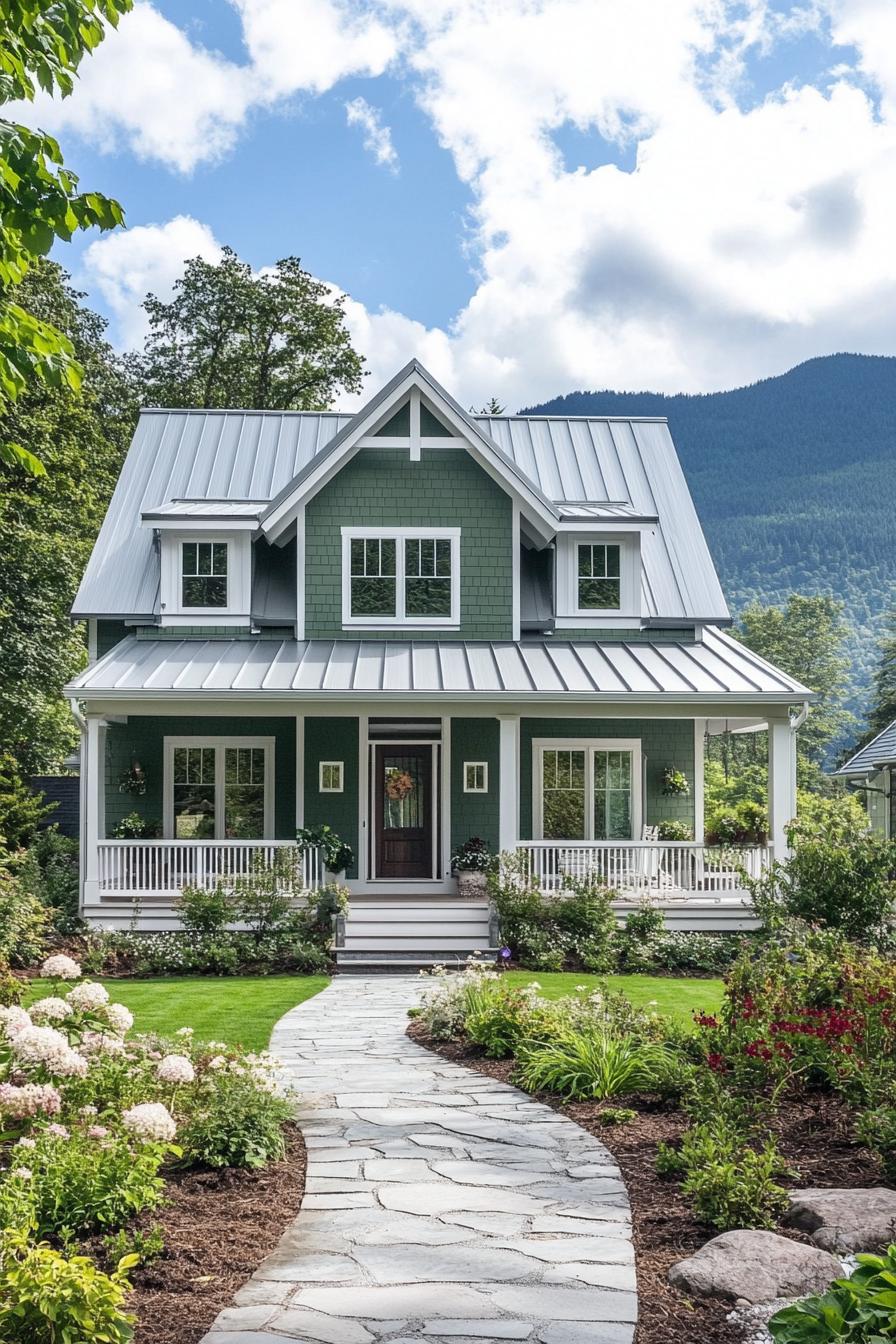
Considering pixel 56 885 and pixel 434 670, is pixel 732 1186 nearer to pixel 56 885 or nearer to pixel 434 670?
pixel 434 670

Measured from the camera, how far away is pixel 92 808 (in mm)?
16656

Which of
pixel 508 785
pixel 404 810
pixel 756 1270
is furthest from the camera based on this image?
pixel 404 810

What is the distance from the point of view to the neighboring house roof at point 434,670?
16984 millimetres

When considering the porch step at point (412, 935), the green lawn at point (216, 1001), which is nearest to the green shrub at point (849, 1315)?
the green lawn at point (216, 1001)

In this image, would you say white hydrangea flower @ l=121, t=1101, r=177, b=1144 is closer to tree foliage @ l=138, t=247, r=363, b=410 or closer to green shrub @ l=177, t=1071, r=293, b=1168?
green shrub @ l=177, t=1071, r=293, b=1168

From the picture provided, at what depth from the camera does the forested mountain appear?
Answer: 3750 inches

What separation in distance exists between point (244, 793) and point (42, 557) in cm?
793

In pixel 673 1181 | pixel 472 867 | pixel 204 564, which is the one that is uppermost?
pixel 204 564

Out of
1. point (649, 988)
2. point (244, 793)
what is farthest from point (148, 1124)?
point (244, 793)

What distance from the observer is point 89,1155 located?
18.5 feet

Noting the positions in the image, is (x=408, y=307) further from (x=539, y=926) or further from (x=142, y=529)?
(x=539, y=926)

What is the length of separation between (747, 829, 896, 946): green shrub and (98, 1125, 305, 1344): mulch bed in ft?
31.1

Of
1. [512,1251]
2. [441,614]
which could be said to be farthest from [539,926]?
[512,1251]

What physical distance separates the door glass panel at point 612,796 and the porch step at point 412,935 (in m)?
3.46
